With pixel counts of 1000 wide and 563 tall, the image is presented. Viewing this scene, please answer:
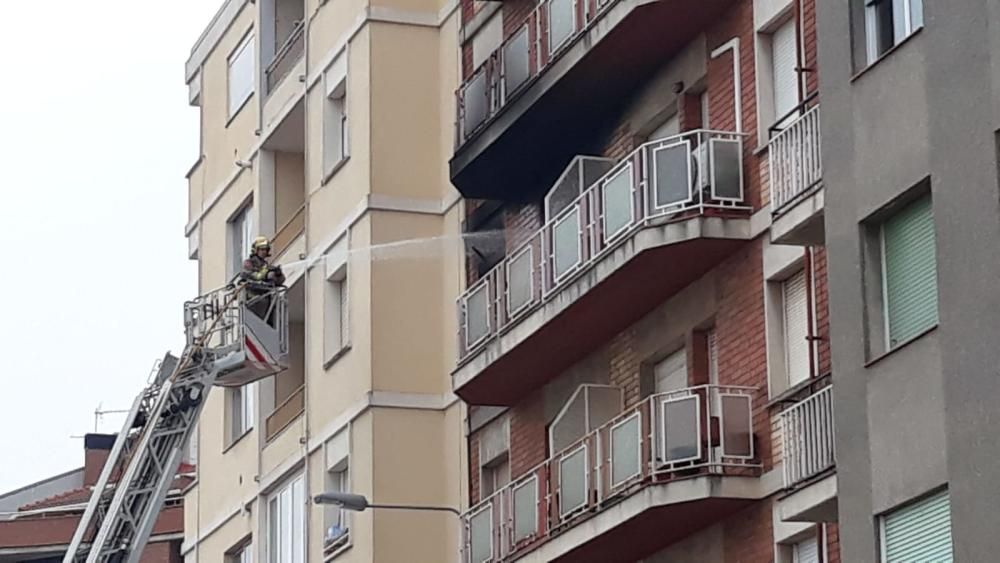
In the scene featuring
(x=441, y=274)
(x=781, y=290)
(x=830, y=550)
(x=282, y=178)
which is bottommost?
(x=830, y=550)

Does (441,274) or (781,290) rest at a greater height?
(441,274)

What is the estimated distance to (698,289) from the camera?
32375 mm

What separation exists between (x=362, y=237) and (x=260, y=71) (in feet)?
25.1

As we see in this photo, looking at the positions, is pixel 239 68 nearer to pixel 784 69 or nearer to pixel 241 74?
pixel 241 74

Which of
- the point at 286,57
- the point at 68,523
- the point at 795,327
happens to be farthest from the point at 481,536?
the point at 68,523

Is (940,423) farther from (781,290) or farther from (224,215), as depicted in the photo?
(224,215)

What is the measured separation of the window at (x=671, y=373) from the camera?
33.1 metres

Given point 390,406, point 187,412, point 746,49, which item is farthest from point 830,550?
point 187,412

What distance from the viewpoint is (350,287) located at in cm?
4094

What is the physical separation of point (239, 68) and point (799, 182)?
22132 millimetres

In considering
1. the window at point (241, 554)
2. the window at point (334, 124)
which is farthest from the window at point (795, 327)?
the window at point (241, 554)

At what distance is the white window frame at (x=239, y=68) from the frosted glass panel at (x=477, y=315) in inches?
442

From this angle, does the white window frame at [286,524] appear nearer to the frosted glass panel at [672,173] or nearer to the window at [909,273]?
the frosted glass panel at [672,173]

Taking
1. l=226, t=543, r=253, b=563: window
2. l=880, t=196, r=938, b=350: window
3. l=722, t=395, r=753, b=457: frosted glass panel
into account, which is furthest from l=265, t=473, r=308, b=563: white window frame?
l=880, t=196, r=938, b=350: window
